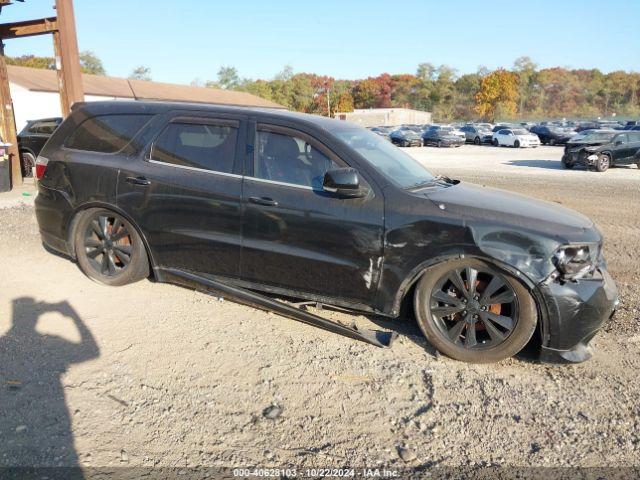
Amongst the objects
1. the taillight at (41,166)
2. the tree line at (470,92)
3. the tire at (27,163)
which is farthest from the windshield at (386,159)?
the tree line at (470,92)

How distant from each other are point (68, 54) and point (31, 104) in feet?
110

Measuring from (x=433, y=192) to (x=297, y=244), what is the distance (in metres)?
1.13

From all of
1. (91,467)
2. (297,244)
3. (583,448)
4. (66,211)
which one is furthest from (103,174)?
(583,448)

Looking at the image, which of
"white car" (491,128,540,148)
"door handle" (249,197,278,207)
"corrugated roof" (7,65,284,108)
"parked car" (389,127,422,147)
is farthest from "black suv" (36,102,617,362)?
"parked car" (389,127,422,147)

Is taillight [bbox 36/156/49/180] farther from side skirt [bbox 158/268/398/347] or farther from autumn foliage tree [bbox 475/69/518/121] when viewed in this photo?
autumn foliage tree [bbox 475/69/518/121]

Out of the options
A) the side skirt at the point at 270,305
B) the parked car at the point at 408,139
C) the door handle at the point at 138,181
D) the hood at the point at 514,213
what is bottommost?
the parked car at the point at 408,139

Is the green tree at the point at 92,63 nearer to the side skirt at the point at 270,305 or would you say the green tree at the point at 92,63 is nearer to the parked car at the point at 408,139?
the parked car at the point at 408,139

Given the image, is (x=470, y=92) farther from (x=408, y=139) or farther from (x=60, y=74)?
(x=60, y=74)

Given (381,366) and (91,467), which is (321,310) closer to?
(381,366)

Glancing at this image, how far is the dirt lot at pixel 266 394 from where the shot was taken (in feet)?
8.75

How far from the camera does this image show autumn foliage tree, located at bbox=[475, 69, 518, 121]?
327ft

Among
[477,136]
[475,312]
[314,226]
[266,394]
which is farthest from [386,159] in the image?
[477,136]

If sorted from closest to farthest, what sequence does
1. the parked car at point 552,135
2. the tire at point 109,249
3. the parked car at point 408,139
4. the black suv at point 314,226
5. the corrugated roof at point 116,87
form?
the black suv at point 314,226 < the tire at point 109,249 < the parked car at point 552,135 < the parked car at point 408,139 < the corrugated roof at point 116,87

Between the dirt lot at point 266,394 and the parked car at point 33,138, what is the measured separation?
10.4 m
